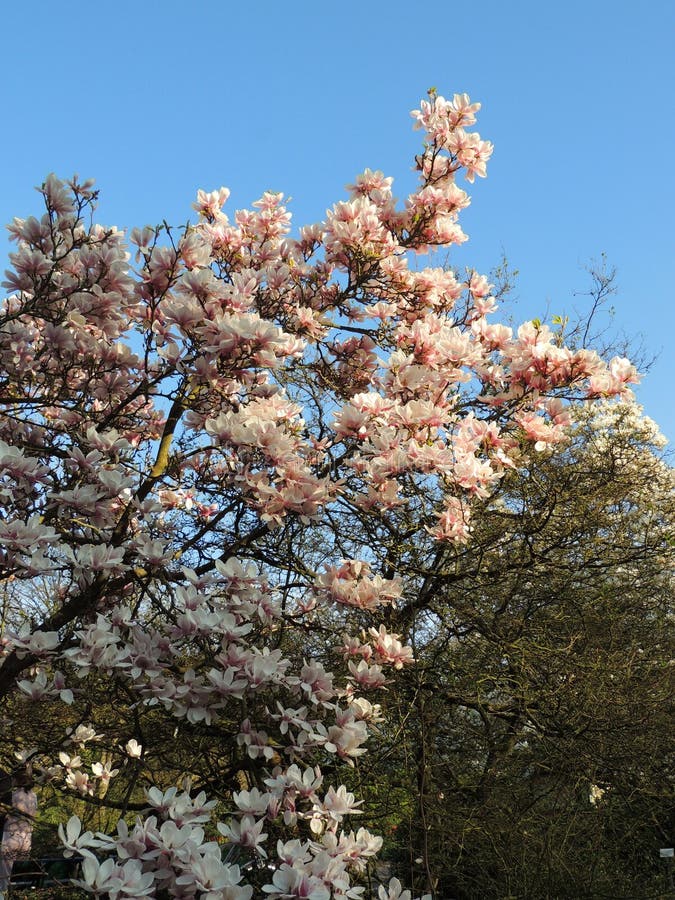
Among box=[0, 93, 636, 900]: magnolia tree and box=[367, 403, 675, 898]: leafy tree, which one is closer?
box=[0, 93, 636, 900]: magnolia tree

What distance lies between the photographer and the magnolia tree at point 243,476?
243 centimetres

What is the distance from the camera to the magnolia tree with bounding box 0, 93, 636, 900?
2428 millimetres

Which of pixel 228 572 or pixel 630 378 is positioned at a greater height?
pixel 630 378

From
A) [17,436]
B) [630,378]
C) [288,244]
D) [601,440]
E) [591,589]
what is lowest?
[17,436]

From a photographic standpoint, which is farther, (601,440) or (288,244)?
(601,440)

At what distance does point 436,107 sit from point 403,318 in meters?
1.13

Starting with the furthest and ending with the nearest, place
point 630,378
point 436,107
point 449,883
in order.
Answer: point 449,883
point 436,107
point 630,378

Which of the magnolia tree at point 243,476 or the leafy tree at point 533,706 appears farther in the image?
the leafy tree at point 533,706

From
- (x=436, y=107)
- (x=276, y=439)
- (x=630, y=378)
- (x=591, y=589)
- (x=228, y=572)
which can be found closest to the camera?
(x=228, y=572)

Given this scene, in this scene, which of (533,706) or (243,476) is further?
(533,706)

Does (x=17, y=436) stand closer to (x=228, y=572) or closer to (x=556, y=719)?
(x=228, y=572)

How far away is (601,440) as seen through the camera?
29.5 feet

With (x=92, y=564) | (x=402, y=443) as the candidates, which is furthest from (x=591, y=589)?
(x=92, y=564)

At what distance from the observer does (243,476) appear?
282 cm
